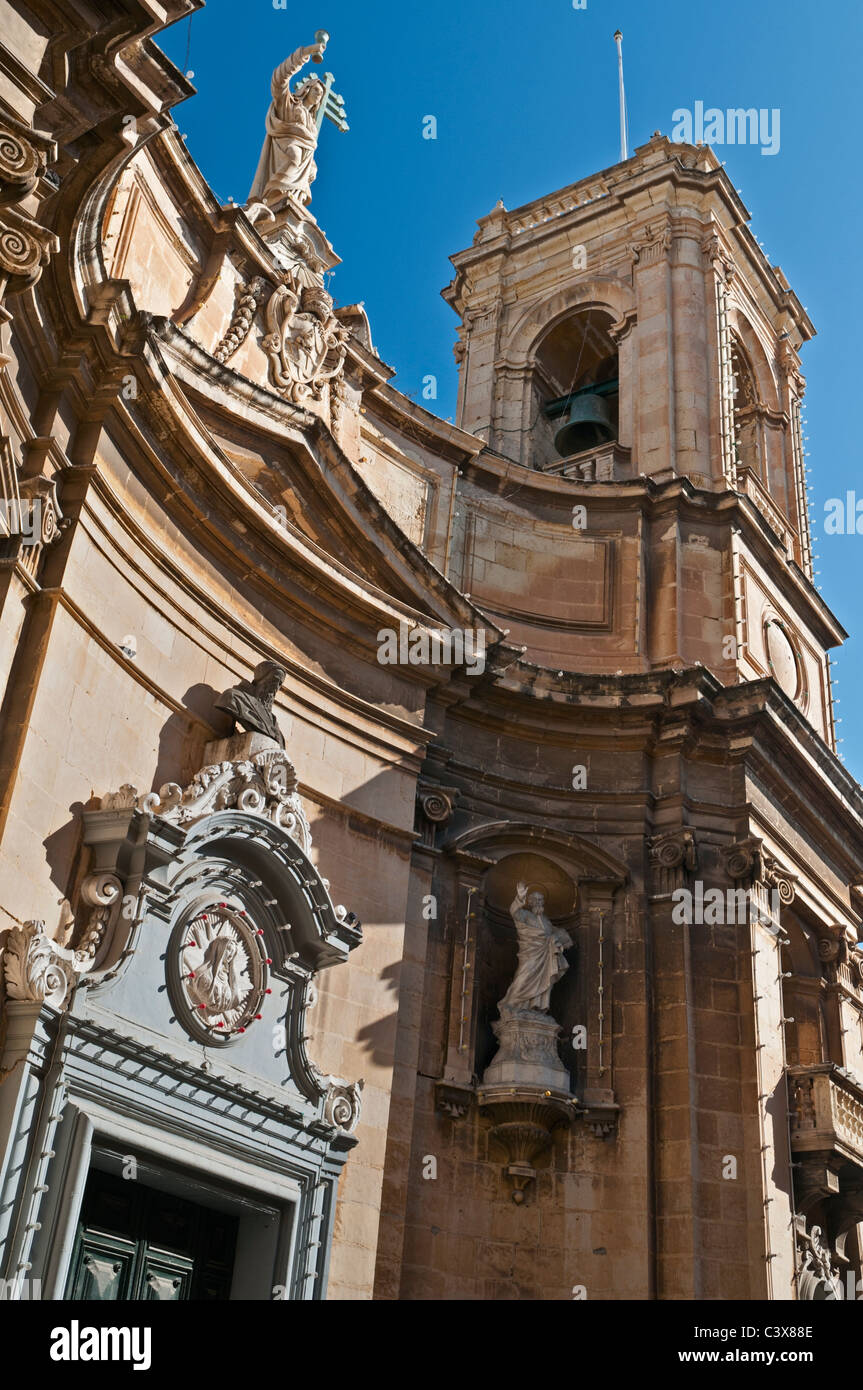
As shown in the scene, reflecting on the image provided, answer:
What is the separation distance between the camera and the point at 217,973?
10812 millimetres

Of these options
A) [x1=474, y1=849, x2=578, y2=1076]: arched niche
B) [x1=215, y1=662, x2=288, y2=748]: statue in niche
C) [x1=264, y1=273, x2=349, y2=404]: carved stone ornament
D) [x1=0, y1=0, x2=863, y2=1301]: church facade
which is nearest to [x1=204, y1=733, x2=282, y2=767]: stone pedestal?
[x1=0, y1=0, x2=863, y2=1301]: church facade

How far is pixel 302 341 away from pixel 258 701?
14.4 ft

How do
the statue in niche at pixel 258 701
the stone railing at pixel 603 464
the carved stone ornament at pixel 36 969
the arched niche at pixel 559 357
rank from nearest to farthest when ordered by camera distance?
the carved stone ornament at pixel 36 969
the statue in niche at pixel 258 701
the stone railing at pixel 603 464
the arched niche at pixel 559 357

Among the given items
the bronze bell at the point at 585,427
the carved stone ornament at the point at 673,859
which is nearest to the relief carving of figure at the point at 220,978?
the carved stone ornament at the point at 673,859

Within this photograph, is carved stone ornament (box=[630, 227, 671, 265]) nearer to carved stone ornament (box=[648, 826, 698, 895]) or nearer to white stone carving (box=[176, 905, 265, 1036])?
carved stone ornament (box=[648, 826, 698, 895])

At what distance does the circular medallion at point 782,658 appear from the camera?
58.5 feet

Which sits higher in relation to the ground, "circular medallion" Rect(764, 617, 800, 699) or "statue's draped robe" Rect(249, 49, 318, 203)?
"statue's draped robe" Rect(249, 49, 318, 203)

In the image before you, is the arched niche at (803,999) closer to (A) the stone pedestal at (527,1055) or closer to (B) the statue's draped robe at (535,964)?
(B) the statue's draped robe at (535,964)

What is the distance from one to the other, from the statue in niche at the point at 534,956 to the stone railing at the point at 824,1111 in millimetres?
2486

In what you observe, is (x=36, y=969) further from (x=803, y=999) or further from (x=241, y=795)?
(x=803, y=999)

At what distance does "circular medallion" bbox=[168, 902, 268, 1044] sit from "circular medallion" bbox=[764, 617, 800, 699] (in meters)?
8.63

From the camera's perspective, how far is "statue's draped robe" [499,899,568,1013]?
45.5 ft

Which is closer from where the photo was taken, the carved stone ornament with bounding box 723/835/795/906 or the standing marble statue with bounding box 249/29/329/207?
the carved stone ornament with bounding box 723/835/795/906
